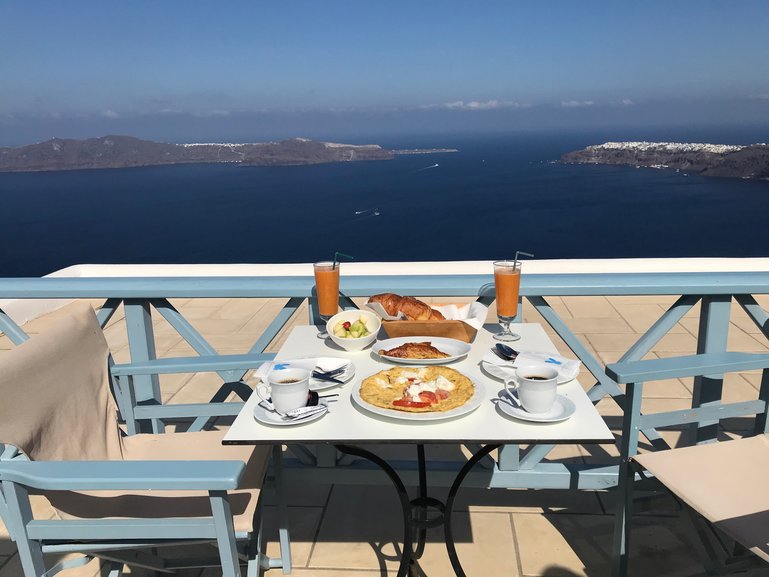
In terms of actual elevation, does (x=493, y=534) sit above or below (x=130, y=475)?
below

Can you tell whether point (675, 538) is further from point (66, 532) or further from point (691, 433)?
point (66, 532)

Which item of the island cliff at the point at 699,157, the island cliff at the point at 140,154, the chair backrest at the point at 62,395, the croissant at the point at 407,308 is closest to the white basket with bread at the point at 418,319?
the croissant at the point at 407,308

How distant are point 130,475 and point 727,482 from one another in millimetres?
1470

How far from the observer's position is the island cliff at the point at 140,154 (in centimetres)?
8488

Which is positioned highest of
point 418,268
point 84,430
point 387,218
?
point 84,430

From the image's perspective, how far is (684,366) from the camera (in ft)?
5.92

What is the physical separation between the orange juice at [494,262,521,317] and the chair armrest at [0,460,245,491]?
3.14 feet

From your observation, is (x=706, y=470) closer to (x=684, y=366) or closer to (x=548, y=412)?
(x=684, y=366)

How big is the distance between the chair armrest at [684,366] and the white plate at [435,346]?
43 cm

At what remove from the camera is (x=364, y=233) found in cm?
6197

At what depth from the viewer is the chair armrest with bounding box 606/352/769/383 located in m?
1.73

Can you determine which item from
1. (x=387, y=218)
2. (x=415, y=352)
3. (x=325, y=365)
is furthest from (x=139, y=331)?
(x=387, y=218)

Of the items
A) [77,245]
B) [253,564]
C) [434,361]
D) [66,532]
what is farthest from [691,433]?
[77,245]

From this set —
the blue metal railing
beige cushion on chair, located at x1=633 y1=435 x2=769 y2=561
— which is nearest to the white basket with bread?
the blue metal railing
